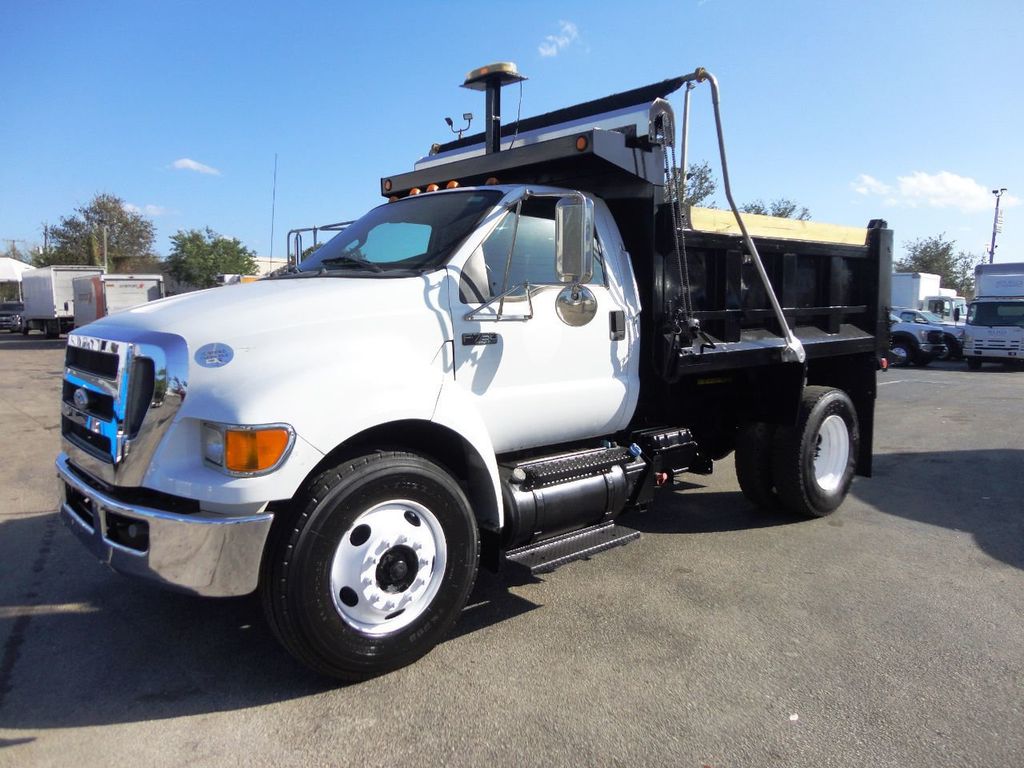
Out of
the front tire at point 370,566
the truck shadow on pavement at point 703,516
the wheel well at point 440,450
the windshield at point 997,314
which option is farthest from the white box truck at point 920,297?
the front tire at point 370,566

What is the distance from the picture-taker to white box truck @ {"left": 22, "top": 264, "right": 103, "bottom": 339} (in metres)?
34.2

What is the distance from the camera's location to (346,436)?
3127 mm

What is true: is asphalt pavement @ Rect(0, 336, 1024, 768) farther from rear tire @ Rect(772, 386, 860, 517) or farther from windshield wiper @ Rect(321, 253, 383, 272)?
windshield wiper @ Rect(321, 253, 383, 272)

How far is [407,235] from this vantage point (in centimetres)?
414

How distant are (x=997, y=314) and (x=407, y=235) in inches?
840

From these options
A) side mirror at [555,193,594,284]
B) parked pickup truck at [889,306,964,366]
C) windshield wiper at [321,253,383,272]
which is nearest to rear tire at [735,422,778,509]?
side mirror at [555,193,594,284]

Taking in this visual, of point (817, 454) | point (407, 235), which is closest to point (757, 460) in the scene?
point (817, 454)

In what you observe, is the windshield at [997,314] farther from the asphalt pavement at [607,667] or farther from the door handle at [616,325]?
the door handle at [616,325]

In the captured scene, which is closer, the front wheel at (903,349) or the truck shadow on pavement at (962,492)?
the truck shadow on pavement at (962,492)

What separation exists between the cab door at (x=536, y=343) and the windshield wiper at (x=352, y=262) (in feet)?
1.73

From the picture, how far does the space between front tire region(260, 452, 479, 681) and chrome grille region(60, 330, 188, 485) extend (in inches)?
25.5

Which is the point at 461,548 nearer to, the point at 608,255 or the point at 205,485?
the point at 205,485

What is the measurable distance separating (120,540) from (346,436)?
1030mm

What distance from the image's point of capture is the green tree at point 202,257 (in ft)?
155
